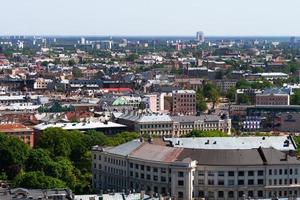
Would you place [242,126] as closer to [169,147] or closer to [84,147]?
[84,147]

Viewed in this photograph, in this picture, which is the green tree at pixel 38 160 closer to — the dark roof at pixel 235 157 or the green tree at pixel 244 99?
the dark roof at pixel 235 157

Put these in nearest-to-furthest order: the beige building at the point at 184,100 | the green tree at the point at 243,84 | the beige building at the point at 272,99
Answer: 1. the beige building at the point at 184,100
2. the beige building at the point at 272,99
3. the green tree at the point at 243,84

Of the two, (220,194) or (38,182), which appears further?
(220,194)

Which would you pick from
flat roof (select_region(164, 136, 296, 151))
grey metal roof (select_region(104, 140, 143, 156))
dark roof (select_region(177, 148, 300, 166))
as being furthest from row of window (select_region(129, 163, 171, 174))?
flat roof (select_region(164, 136, 296, 151))

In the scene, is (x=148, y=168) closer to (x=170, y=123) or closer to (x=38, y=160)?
(x=38, y=160)

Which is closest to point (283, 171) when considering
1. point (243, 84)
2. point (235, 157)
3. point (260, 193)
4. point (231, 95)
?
point (260, 193)

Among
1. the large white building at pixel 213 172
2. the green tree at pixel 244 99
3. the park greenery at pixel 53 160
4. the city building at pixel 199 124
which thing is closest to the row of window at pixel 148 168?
the large white building at pixel 213 172
